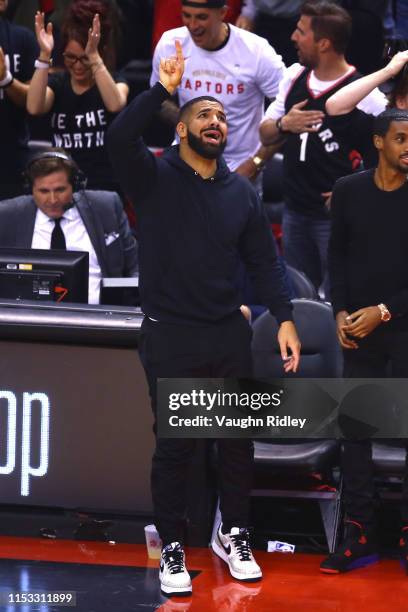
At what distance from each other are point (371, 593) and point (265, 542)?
0.74 m

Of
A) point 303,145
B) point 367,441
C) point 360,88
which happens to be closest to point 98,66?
point 303,145

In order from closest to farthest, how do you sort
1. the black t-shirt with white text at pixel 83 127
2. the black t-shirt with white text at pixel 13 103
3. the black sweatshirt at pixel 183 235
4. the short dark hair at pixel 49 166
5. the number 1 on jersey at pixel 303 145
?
the black sweatshirt at pixel 183 235 < the short dark hair at pixel 49 166 < the number 1 on jersey at pixel 303 145 < the black t-shirt with white text at pixel 83 127 < the black t-shirt with white text at pixel 13 103

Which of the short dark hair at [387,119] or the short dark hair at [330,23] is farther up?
the short dark hair at [330,23]

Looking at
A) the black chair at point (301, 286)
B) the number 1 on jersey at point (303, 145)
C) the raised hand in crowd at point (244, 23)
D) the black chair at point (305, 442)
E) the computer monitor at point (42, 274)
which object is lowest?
the black chair at point (305, 442)

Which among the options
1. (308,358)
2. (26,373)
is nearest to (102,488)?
(26,373)

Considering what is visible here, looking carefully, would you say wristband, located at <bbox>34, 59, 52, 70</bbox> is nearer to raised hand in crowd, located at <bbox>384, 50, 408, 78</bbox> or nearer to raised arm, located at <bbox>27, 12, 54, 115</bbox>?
raised arm, located at <bbox>27, 12, 54, 115</bbox>

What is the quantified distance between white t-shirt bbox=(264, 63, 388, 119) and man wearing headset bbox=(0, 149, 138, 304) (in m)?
1.11

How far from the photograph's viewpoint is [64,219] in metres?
6.87

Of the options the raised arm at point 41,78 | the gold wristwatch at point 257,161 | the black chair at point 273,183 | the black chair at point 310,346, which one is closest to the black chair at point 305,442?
the black chair at point 310,346

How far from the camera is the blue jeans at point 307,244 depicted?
24.1ft

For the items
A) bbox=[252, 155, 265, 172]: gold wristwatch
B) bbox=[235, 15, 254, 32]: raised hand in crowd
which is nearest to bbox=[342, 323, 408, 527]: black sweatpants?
bbox=[252, 155, 265, 172]: gold wristwatch

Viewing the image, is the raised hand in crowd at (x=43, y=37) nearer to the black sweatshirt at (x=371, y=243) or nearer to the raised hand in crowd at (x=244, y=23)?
the raised hand in crowd at (x=244, y=23)

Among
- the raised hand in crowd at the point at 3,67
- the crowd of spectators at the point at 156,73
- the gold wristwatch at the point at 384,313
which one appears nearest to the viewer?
the gold wristwatch at the point at 384,313

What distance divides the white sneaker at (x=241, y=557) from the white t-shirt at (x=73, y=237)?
5.79 feet
